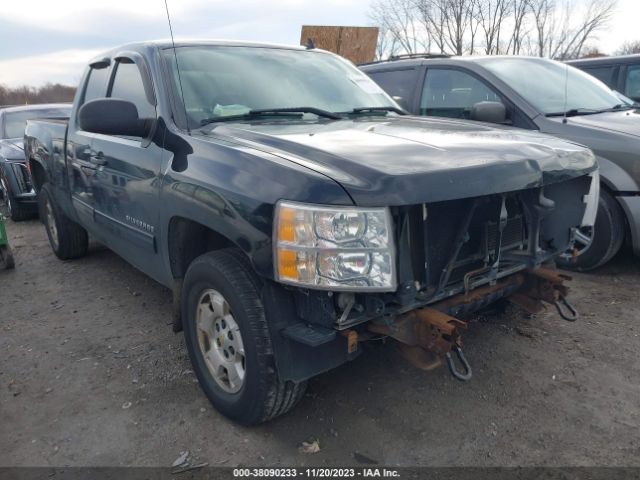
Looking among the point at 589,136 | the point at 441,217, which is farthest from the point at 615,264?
the point at 441,217

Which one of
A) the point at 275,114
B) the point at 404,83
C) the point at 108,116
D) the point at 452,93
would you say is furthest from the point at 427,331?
the point at 404,83

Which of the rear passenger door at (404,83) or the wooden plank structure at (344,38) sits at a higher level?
the wooden plank structure at (344,38)

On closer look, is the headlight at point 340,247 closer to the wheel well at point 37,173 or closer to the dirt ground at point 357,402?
the dirt ground at point 357,402

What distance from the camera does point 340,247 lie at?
202 cm

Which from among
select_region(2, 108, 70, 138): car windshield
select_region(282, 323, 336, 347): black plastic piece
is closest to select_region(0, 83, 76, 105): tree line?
select_region(2, 108, 70, 138): car windshield

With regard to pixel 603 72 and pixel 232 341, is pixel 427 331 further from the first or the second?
pixel 603 72

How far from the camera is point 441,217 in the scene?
233 cm

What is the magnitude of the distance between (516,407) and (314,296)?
4.35ft

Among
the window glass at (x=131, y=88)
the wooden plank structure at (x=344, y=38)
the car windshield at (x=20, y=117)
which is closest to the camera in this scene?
the window glass at (x=131, y=88)

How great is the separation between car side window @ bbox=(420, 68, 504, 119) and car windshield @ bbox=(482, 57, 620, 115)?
0.19m

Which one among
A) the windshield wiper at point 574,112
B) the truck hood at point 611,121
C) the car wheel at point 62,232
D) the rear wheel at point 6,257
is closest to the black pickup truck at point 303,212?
the truck hood at point 611,121

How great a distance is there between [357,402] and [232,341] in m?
0.76

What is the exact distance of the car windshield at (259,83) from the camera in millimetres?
3031

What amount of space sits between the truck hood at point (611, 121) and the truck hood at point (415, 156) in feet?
5.77
